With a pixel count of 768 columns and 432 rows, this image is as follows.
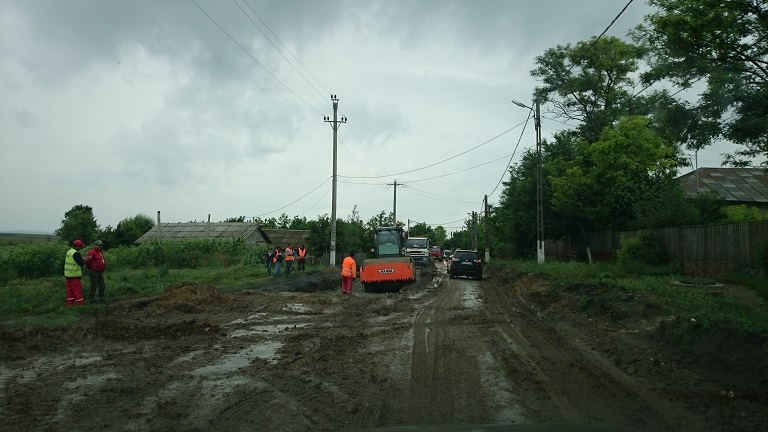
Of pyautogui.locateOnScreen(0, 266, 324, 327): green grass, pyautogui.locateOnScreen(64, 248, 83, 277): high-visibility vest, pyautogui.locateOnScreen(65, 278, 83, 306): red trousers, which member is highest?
pyautogui.locateOnScreen(64, 248, 83, 277): high-visibility vest

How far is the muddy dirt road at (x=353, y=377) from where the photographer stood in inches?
241

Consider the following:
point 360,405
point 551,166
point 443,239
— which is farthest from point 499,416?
point 443,239

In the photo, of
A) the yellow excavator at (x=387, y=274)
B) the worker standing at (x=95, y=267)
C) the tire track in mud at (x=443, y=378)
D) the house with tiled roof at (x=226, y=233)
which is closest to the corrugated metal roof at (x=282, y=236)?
the house with tiled roof at (x=226, y=233)

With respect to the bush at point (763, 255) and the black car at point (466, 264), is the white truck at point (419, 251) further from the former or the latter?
the bush at point (763, 255)

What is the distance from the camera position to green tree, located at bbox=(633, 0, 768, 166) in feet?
69.3

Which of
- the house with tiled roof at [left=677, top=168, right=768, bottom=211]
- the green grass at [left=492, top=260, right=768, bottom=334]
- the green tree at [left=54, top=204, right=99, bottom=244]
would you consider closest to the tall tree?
the house with tiled roof at [left=677, top=168, right=768, bottom=211]

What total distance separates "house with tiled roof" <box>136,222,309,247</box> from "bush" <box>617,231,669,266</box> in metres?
42.2

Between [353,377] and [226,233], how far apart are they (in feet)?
205

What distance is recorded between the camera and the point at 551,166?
40062 millimetres

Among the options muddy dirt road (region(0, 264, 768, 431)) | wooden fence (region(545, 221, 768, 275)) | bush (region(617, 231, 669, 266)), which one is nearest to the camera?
muddy dirt road (region(0, 264, 768, 431))

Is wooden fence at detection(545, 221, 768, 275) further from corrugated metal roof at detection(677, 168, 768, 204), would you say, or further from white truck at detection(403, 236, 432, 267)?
corrugated metal roof at detection(677, 168, 768, 204)

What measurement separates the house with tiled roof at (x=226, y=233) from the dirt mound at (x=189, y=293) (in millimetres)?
45275

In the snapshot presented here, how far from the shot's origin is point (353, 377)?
8070mm

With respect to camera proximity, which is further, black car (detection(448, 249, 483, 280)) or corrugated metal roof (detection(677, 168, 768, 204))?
corrugated metal roof (detection(677, 168, 768, 204))
